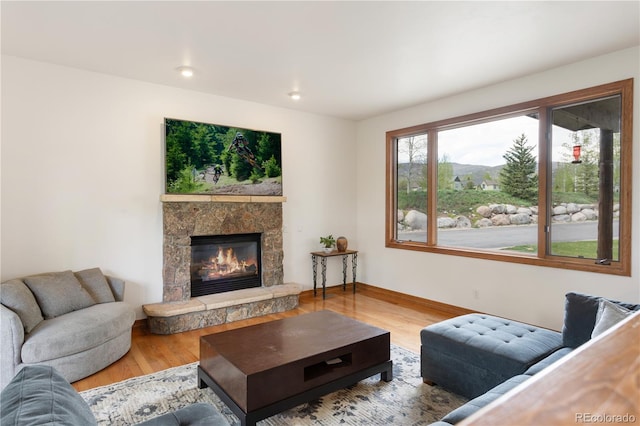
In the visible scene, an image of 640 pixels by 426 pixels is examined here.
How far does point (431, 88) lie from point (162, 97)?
3.20 metres

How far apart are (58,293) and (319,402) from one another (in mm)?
2493

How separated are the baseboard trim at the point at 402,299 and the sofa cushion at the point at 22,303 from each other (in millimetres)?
3283

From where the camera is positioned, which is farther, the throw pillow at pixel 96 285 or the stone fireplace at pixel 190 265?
the stone fireplace at pixel 190 265

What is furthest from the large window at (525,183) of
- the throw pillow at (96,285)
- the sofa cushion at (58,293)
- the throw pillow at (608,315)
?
the sofa cushion at (58,293)

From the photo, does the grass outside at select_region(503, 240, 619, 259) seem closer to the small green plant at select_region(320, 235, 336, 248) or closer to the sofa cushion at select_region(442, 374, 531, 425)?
the sofa cushion at select_region(442, 374, 531, 425)

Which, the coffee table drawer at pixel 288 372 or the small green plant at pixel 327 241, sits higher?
the small green plant at pixel 327 241

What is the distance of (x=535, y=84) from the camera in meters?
3.85

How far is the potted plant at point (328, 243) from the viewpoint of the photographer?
5508mm

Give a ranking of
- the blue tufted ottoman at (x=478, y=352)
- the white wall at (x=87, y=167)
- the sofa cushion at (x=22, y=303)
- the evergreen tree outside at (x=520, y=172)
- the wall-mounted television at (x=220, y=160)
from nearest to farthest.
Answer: the blue tufted ottoman at (x=478, y=352), the sofa cushion at (x=22, y=303), the white wall at (x=87, y=167), the evergreen tree outside at (x=520, y=172), the wall-mounted television at (x=220, y=160)

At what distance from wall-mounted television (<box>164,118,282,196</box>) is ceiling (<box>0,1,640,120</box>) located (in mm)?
596

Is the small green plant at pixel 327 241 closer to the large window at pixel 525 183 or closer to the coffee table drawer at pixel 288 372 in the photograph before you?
the large window at pixel 525 183

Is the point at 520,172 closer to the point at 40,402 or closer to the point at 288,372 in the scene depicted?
the point at 288,372

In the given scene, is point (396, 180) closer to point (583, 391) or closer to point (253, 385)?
point (253, 385)

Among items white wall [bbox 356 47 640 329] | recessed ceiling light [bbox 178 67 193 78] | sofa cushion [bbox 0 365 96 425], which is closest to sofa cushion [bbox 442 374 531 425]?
sofa cushion [bbox 0 365 96 425]
